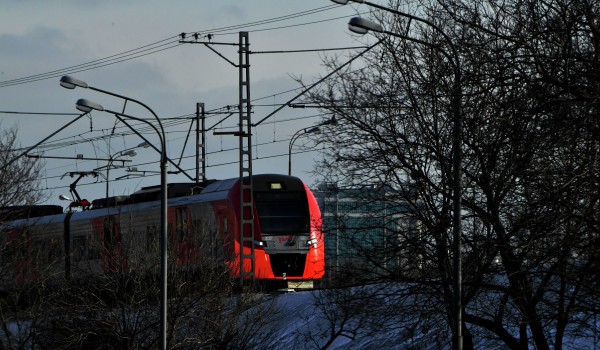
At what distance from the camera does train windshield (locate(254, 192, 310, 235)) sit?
101 ft

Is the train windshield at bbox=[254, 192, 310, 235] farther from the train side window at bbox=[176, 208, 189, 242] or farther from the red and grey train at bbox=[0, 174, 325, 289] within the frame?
the train side window at bbox=[176, 208, 189, 242]

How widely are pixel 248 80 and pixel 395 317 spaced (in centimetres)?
1133

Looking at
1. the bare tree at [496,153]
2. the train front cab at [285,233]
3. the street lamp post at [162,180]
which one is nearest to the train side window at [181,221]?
the train front cab at [285,233]

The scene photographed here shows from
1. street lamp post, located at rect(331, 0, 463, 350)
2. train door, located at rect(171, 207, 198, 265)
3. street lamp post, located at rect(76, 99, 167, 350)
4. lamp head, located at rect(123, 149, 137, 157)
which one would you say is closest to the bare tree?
street lamp post, located at rect(331, 0, 463, 350)

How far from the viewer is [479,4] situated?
1952cm

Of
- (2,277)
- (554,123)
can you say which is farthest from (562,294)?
(2,277)

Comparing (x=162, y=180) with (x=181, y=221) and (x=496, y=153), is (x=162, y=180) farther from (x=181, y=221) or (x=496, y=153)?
(x=181, y=221)

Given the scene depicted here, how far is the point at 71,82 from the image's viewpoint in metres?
21.7

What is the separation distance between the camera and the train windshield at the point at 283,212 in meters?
30.7

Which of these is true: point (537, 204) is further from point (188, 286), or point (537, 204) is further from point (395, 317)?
point (188, 286)

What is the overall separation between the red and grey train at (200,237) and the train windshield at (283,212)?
0.03 metres

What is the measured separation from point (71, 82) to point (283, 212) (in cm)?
1050

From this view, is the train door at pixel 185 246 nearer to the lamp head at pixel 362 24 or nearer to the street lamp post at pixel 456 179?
the street lamp post at pixel 456 179

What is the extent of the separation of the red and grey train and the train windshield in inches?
1.1
